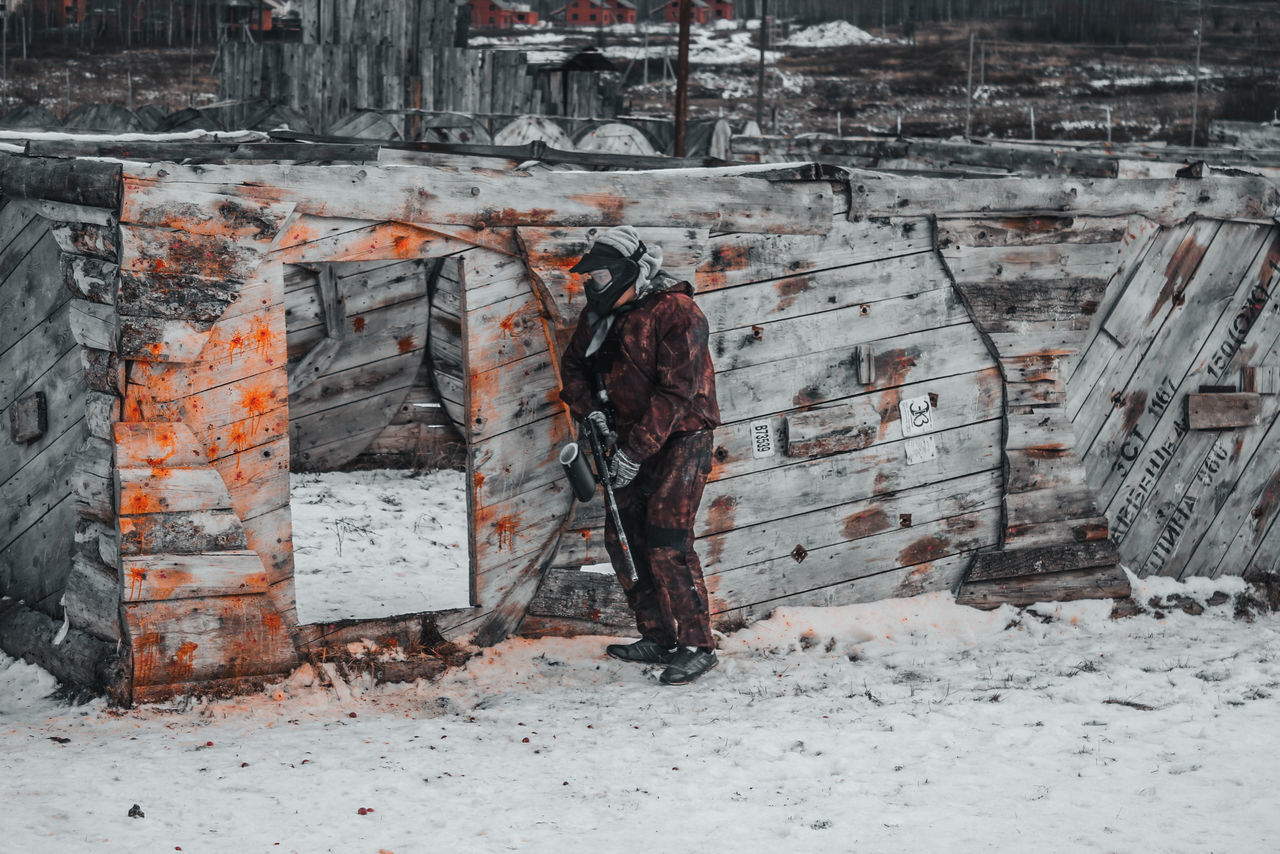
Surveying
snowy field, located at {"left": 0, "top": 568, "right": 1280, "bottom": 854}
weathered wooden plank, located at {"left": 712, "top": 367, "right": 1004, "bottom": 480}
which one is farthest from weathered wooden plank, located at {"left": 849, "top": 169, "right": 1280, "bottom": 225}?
snowy field, located at {"left": 0, "top": 568, "right": 1280, "bottom": 854}

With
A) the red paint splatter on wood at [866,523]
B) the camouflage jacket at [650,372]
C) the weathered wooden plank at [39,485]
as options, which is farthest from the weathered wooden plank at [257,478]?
the red paint splatter on wood at [866,523]

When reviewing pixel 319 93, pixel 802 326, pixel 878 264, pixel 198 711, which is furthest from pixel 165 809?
pixel 319 93

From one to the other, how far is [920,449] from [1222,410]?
1.86 meters

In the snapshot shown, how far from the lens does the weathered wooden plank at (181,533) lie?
4688mm

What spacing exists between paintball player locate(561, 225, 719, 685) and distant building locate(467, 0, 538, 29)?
244 feet

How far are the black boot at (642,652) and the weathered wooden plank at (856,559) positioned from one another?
512 millimetres

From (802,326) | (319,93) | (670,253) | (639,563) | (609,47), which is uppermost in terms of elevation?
(609,47)

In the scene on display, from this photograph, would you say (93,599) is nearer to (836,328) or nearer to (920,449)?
(836,328)

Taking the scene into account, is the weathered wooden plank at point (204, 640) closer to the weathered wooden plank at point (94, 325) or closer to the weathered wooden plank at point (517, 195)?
the weathered wooden plank at point (94, 325)

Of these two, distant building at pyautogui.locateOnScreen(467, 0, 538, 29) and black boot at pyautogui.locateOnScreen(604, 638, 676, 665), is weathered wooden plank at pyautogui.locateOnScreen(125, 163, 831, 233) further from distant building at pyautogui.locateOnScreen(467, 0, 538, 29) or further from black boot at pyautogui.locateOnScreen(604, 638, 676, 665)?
distant building at pyautogui.locateOnScreen(467, 0, 538, 29)

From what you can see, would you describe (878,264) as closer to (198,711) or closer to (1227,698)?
(1227,698)

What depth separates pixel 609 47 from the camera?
219 ft

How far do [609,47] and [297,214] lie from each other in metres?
65.3

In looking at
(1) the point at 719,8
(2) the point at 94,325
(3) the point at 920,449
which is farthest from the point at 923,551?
(1) the point at 719,8
